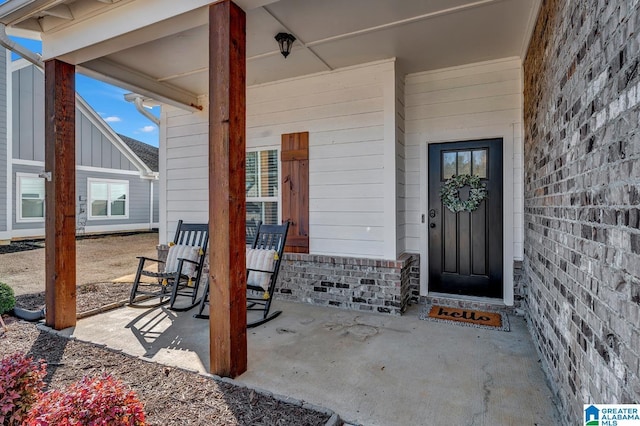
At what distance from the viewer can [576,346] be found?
1842 mm

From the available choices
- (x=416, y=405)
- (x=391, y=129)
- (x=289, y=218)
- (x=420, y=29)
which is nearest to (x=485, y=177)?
(x=391, y=129)

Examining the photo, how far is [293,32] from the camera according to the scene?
3484 millimetres

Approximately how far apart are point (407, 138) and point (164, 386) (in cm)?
374

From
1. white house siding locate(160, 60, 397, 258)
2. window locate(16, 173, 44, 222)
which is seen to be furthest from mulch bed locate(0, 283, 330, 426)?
window locate(16, 173, 44, 222)

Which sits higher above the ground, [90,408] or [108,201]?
[108,201]

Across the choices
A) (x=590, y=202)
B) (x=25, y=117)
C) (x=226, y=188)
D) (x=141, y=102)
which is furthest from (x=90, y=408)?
(x=25, y=117)

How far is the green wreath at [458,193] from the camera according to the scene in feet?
13.8

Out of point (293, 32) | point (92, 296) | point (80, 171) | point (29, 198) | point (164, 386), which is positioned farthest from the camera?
point (80, 171)

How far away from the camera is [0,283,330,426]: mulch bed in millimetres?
2016

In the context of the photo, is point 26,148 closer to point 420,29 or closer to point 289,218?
point 289,218

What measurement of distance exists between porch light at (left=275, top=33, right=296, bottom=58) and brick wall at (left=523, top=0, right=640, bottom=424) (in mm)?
2222

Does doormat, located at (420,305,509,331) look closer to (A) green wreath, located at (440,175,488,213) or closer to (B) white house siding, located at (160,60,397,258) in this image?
(B) white house siding, located at (160,60,397,258)

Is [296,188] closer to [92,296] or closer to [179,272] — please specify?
[179,272]

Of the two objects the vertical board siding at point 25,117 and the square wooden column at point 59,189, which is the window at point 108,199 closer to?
the vertical board siding at point 25,117
